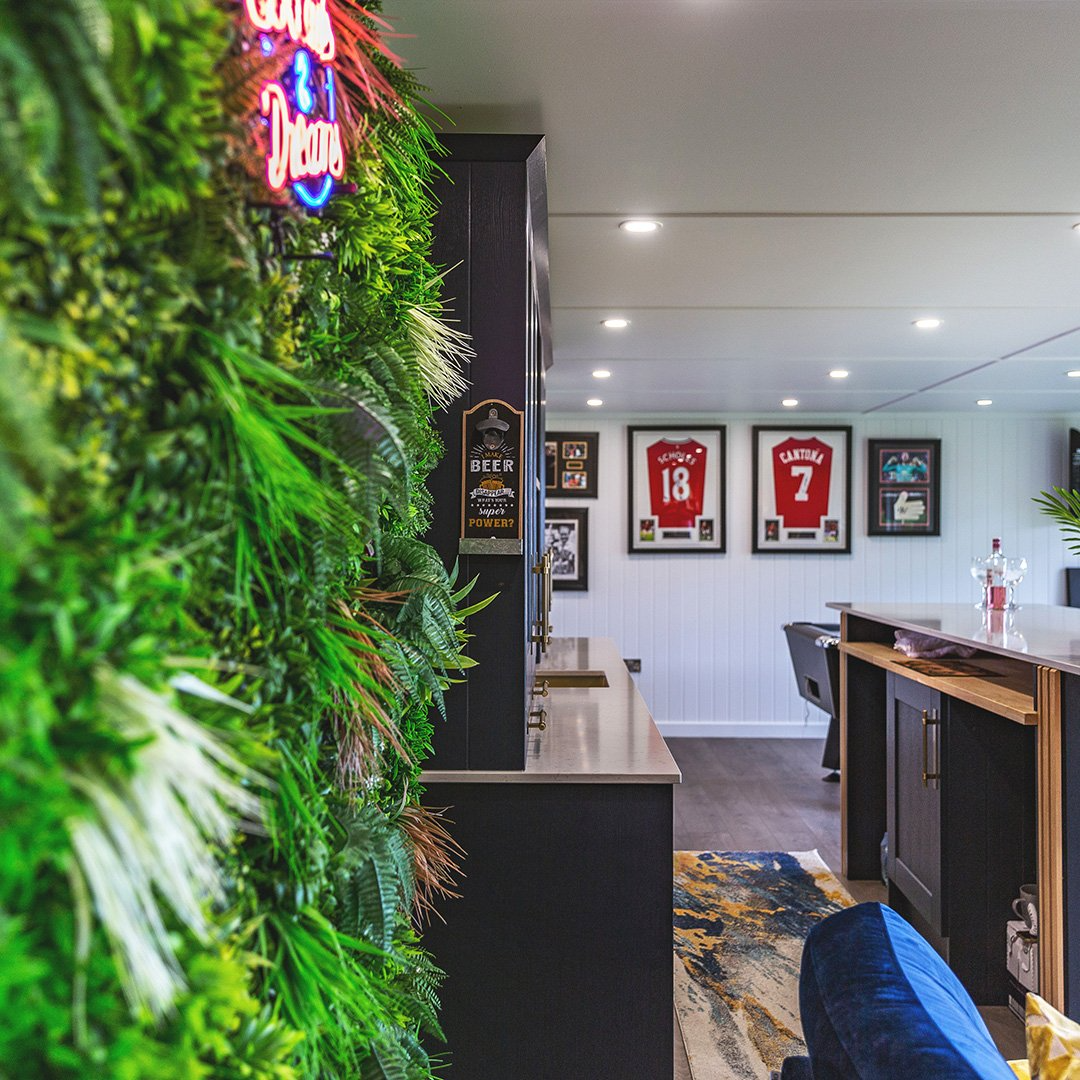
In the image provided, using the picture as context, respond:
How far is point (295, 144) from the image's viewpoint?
815 millimetres

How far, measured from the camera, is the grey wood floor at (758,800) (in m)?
4.07

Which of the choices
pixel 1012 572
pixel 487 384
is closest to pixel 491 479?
pixel 487 384

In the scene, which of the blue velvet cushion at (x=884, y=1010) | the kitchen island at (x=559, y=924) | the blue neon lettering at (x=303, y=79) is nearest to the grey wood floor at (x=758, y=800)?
the kitchen island at (x=559, y=924)

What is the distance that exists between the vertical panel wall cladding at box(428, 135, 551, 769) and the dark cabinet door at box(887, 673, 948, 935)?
1517 mm

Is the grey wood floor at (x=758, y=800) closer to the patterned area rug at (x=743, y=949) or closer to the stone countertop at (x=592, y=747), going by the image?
the patterned area rug at (x=743, y=949)

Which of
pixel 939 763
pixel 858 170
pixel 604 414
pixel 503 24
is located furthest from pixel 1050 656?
pixel 604 414

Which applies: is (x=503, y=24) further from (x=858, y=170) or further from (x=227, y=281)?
(x=227, y=281)

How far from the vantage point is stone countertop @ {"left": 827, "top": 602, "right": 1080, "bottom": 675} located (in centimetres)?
231

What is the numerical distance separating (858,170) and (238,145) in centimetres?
195

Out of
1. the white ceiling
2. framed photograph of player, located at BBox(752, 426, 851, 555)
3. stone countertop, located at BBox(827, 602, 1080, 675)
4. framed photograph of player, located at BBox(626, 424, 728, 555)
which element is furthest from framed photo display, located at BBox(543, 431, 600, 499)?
stone countertop, located at BBox(827, 602, 1080, 675)

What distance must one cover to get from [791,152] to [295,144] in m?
1.63

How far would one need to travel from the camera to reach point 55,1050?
0.46 metres

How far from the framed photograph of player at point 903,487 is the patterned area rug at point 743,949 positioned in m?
3.25

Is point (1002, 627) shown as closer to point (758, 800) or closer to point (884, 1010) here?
point (758, 800)
